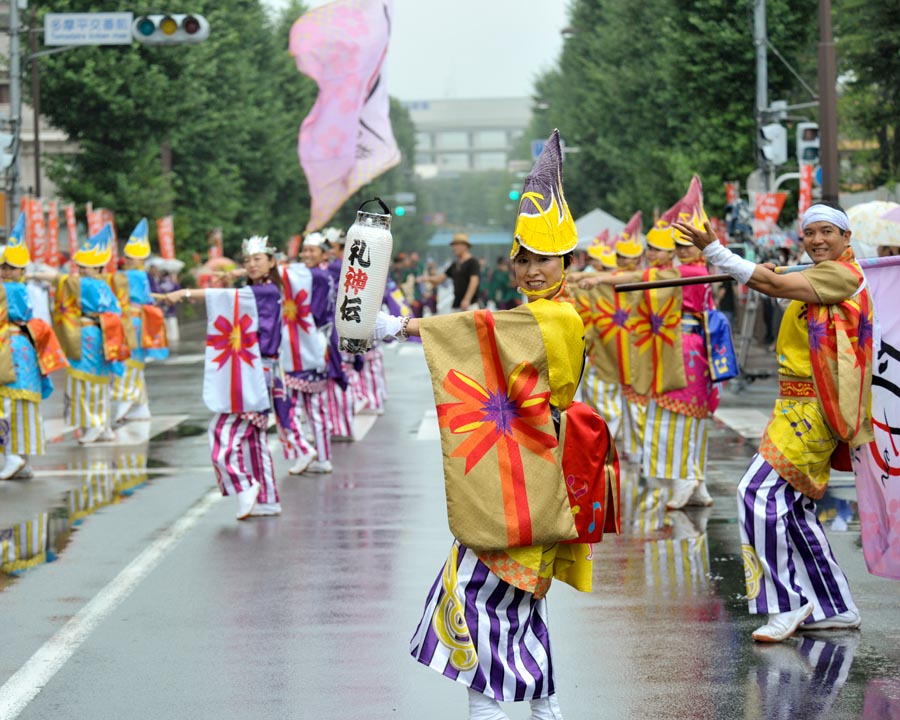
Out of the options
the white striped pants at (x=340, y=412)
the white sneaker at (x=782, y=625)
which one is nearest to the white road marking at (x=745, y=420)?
the white striped pants at (x=340, y=412)

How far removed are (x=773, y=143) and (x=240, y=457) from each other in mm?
16654

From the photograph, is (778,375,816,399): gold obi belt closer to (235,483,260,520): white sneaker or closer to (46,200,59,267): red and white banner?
(235,483,260,520): white sneaker

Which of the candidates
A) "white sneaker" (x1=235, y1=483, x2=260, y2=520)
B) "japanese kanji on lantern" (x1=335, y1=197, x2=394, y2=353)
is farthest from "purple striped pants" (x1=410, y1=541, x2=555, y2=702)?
"white sneaker" (x1=235, y1=483, x2=260, y2=520)

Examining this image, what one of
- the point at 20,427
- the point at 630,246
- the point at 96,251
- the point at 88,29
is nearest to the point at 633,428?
the point at 630,246

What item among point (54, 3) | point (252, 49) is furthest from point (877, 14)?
point (252, 49)

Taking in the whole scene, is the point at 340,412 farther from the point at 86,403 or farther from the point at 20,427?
the point at 20,427

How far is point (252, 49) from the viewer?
53.1 metres

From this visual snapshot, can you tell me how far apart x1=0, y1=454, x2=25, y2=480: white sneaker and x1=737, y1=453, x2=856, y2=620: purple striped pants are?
22.7 ft

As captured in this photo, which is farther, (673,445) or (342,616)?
(673,445)

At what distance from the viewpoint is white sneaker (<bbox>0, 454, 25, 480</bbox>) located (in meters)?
12.0

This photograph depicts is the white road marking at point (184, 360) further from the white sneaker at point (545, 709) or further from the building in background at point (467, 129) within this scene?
the building in background at point (467, 129)

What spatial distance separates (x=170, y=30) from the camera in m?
22.6

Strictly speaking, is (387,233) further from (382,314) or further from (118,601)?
(118,601)

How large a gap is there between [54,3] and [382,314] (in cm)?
3304
